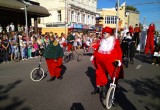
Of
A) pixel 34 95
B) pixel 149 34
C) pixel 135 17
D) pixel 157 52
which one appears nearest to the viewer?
pixel 34 95

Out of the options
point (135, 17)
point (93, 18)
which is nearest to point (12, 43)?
point (93, 18)

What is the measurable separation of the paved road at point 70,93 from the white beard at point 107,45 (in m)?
1.37

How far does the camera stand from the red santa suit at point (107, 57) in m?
6.23

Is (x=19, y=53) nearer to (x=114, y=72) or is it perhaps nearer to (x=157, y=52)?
(x=157, y=52)

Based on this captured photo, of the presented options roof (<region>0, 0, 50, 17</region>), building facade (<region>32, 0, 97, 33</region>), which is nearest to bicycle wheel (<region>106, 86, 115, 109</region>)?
roof (<region>0, 0, 50, 17</region>)

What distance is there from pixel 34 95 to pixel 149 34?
39.4 ft

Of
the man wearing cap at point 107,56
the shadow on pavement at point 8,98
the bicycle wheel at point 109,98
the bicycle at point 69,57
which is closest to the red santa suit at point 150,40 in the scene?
the bicycle at point 69,57

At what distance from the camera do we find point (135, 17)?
92.1 metres

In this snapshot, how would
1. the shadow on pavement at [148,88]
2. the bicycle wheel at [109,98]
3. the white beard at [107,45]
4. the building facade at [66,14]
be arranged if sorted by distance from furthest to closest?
the building facade at [66,14], the white beard at [107,45], the shadow on pavement at [148,88], the bicycle wheel at [109,98]

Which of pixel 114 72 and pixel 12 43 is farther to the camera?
pixel 12 43

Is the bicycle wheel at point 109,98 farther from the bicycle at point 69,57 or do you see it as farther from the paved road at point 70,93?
the bicycle at point 69,57

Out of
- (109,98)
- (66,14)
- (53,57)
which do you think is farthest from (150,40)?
(66,14)

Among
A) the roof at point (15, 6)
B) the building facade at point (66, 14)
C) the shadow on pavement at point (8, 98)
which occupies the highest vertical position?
the building facade at point (66, 14)

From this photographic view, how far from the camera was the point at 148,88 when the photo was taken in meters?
7.98
